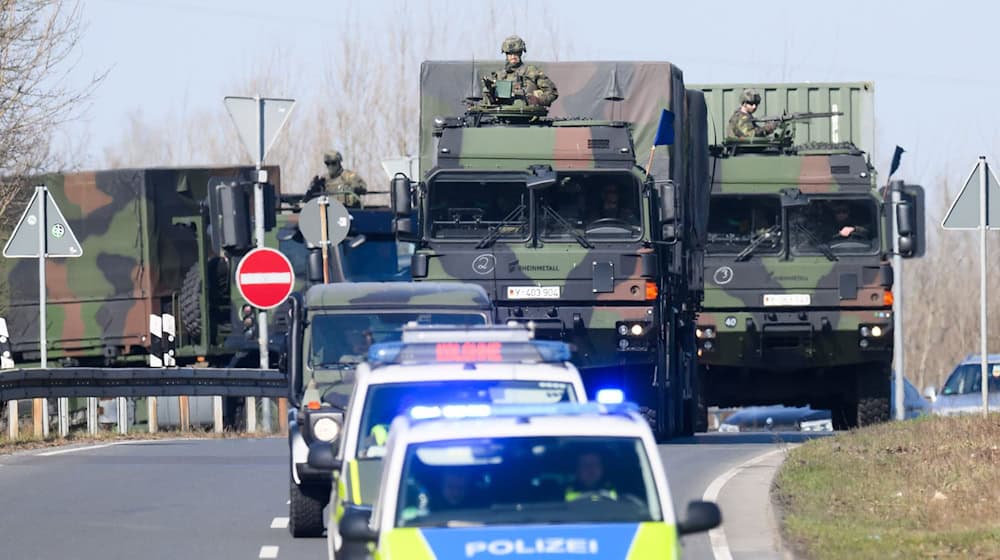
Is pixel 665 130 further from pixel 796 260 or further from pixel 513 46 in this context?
pixel 796 260

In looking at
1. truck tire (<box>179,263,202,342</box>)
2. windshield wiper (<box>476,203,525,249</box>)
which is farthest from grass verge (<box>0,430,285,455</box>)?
windshield wiper (<box>476,203,525,249</box>)

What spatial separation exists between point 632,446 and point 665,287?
12.8m

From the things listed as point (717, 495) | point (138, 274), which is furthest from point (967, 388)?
point (717, 495)

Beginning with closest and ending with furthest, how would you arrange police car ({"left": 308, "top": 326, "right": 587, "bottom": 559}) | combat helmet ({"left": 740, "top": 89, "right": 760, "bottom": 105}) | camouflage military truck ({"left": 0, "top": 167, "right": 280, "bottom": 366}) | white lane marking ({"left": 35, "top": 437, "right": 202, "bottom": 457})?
police car ({"left": 308, "top": 326, "right": 587, "bottom": 559})
white lane marking ({"left": 35, "top": 437, "right": 202, "bottom": 457})
combat helmet ({"left": 740, "top": 89, "right": 760, "bottom": 105})
camouflage military truck ({"left": 0, "top": 167, "right": 280, "bottom": 366})

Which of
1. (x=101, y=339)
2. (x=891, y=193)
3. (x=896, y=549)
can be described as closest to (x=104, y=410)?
(x=101, y=339)

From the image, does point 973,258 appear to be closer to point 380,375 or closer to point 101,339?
point 101,339

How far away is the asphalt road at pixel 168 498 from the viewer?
1270 cm

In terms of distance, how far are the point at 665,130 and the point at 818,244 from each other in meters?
4.53

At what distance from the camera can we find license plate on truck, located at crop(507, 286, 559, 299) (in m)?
19.6

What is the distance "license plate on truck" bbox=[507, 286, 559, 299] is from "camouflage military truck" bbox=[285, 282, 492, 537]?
433 centimetres

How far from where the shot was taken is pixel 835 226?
79.2 feet

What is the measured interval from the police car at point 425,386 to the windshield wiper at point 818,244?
13.7m

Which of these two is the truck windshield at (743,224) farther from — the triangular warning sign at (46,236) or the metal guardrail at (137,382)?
→ the triangular warning sign at (46,236)

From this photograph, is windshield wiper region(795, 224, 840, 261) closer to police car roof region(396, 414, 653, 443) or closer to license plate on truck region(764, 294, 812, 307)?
license plate on truck region(764, 294, 812, 307)
